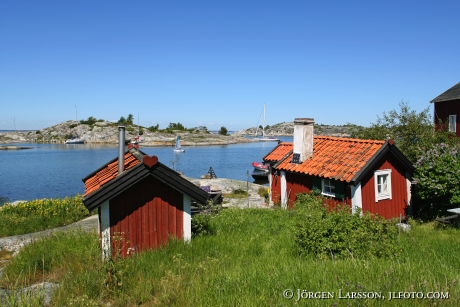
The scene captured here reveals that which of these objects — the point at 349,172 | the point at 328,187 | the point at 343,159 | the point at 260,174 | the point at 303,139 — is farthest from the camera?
the point at 260,174

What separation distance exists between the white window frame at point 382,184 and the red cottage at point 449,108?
51.4 feet

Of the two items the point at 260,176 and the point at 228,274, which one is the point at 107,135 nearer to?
the point at 260,176

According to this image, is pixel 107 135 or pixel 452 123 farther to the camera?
pixel 107 135

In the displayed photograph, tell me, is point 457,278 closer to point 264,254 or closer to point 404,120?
point 264,254

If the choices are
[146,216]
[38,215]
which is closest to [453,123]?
[146,216]

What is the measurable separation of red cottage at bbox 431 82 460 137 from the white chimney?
52.8 feet

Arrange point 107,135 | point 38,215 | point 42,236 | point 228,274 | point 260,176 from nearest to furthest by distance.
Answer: point 228,274 < point 42,236 < point 38,215 < point 260,176 < point 107,135

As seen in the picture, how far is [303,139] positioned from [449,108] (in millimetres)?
19621

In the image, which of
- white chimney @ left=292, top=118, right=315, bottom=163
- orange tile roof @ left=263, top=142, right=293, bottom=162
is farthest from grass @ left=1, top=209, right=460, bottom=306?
orange tile roof @ left=263, top=142, right=293, bottom=162

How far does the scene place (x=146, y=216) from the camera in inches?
366

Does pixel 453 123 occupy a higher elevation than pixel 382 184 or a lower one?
higher

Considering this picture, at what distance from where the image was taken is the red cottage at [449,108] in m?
29.8

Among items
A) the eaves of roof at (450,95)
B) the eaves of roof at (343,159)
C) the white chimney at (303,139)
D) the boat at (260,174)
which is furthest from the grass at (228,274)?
the boat at (260,174)

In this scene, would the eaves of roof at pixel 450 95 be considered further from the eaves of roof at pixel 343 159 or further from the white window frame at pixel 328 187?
the white window frame at pixel 328 187
